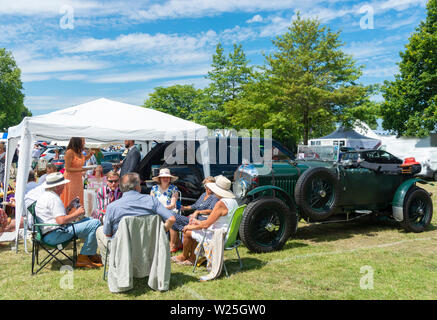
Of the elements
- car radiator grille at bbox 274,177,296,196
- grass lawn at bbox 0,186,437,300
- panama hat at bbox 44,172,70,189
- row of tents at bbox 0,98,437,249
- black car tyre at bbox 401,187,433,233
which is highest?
row of tents at bbox 0,98,437,249

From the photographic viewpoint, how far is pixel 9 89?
Result: 59.1m

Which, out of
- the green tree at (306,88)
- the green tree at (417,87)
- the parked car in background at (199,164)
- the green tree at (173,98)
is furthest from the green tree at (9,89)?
the parked car in background at (199,164)

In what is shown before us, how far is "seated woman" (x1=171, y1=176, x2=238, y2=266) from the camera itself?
4711 millimetres

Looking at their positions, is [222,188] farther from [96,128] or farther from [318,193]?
[96,128]

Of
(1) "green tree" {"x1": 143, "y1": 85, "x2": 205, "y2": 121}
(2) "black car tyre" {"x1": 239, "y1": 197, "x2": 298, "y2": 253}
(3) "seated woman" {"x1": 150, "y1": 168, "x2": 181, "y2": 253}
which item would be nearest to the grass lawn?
(2) "black car tyre" {"x1": 239, "y1": 197, "x2": 298, "y2": 253}

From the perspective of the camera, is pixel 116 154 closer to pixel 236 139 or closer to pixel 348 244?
pixel 236 139

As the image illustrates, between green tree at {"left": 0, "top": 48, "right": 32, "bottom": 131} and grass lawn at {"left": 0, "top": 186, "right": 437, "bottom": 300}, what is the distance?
61.2 meters

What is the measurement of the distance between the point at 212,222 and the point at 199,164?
120 inches

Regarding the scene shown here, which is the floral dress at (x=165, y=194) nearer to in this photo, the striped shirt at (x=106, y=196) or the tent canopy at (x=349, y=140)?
the striped shirt at (x=106, y=196)

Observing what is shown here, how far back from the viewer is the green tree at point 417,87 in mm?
24938

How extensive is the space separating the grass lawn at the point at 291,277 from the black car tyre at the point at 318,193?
1.98 feet

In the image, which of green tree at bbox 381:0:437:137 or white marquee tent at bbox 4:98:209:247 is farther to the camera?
green tree at bbox 381:0:437:137

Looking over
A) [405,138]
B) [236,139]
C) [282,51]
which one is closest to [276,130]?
[282,51]

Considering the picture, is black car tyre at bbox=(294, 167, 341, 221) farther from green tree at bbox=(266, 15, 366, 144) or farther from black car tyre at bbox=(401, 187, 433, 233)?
green tree at bbox=(266, 15, 366, 144)
